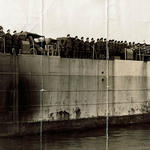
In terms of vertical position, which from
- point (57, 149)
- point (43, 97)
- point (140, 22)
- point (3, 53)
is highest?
point (140, 22)

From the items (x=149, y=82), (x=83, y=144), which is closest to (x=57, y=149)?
(x=83, y=144)

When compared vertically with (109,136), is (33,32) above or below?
above

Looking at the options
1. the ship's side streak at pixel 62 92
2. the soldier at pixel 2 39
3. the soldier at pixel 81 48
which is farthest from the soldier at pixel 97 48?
the soldier at pixel 2 39

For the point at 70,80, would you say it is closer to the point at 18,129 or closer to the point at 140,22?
the point at 18,129

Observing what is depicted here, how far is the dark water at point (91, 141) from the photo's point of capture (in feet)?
27.0

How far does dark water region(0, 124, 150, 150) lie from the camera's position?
8219mm

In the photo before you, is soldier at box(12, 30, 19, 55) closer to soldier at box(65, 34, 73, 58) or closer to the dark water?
soldier at box(65, 34, 73, 58)

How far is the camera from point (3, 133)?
969 centimetres

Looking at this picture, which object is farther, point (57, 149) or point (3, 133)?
point (3, 133)

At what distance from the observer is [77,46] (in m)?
10.6

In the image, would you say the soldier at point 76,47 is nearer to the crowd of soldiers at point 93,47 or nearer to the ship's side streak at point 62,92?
the crowd of soldiers at point 93,47

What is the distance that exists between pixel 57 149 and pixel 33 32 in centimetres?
321

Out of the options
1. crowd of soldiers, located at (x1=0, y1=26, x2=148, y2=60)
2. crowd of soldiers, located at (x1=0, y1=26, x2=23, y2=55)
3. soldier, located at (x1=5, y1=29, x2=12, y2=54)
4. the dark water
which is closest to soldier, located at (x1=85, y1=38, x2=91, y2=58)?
crowd of soldiers, located at (x1=0, y1=26, x2=148, y2=60)

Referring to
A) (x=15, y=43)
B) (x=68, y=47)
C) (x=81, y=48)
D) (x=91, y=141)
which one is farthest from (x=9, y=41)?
(x=91, y=141)
